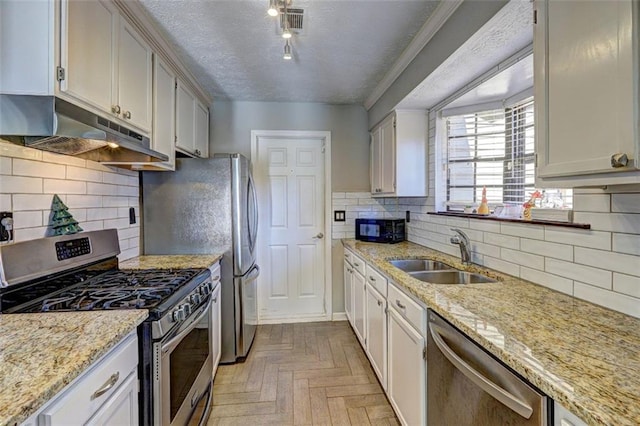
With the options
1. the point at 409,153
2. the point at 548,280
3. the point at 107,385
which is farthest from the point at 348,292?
the point at 107,385

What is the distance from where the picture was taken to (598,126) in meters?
0.88

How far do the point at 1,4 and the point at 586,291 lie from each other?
2.52 m

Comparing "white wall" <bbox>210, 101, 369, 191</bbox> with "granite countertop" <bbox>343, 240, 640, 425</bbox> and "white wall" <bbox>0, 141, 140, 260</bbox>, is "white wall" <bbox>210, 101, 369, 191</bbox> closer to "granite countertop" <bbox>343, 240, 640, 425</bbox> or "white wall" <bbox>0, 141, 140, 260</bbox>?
"white wall" <bbox>0, 141, 140, 260</bbox>

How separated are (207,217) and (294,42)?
4.76 ft

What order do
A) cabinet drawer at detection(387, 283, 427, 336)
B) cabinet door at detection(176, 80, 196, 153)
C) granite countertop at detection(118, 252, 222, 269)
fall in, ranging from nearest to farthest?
cabinet drawer at detection(387, 283, 427, 336)
granite countertop at detection(118, 252, 222, 269)
cabinet door at detection(176, 80, 196, 153)

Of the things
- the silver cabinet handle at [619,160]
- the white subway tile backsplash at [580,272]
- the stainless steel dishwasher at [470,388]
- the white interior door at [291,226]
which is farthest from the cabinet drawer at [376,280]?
the silver cabinet handle at [619,160]

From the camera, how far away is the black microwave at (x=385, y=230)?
10.1 feet

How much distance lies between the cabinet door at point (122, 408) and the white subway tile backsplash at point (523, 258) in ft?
6.02

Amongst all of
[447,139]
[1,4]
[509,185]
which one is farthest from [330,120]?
[1,4]

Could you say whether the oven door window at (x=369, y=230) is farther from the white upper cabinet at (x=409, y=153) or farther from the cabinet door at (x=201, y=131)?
the cabinet door at (x=201, y=131)

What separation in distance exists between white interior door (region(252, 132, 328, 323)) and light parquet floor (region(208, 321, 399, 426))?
20.4 inches

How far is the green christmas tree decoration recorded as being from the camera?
155 centimetres

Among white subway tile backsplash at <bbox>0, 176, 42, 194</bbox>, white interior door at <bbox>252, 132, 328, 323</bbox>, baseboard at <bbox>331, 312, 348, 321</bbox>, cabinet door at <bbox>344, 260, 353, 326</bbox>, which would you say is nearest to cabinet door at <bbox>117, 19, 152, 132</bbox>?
white subway tile backsplash at <bbox>0, 176, 42, 194</bbox>

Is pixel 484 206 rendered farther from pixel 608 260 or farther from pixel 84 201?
pixel 84 201
